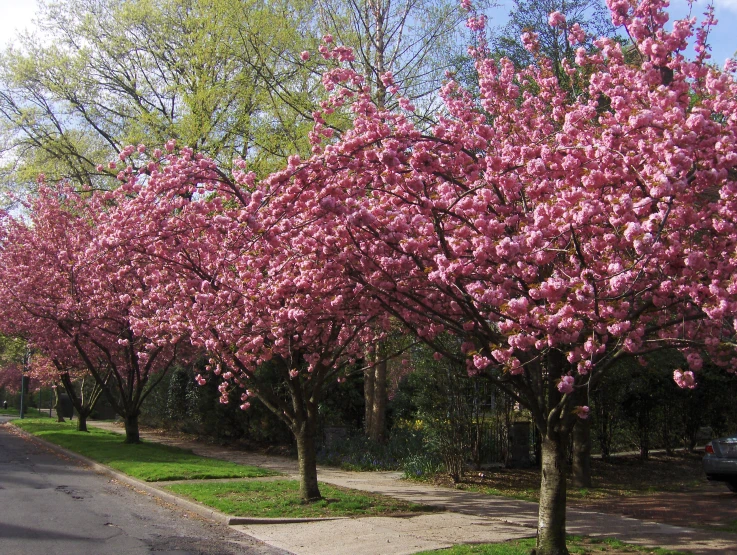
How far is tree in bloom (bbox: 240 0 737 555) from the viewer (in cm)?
567

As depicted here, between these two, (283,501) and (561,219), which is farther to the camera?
(283,501)

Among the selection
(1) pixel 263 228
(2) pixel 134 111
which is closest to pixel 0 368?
(2) pixel 134 111

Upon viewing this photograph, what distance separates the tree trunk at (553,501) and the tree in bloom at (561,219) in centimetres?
1

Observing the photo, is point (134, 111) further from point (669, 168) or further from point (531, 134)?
point (669, 168)

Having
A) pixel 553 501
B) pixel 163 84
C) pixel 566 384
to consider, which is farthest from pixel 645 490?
pixel 163 84

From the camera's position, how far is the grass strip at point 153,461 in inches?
552

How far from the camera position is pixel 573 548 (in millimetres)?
7754

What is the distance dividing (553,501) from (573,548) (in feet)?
3.88

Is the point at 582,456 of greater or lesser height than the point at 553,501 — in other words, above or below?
above

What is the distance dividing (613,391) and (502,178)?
10.2 meters

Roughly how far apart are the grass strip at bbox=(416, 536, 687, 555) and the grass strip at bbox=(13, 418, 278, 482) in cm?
734

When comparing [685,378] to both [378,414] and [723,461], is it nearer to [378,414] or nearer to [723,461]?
[723,461]

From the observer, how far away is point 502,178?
659 centimetres

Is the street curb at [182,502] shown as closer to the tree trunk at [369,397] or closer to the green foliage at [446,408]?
the green foliage at [446,408]
